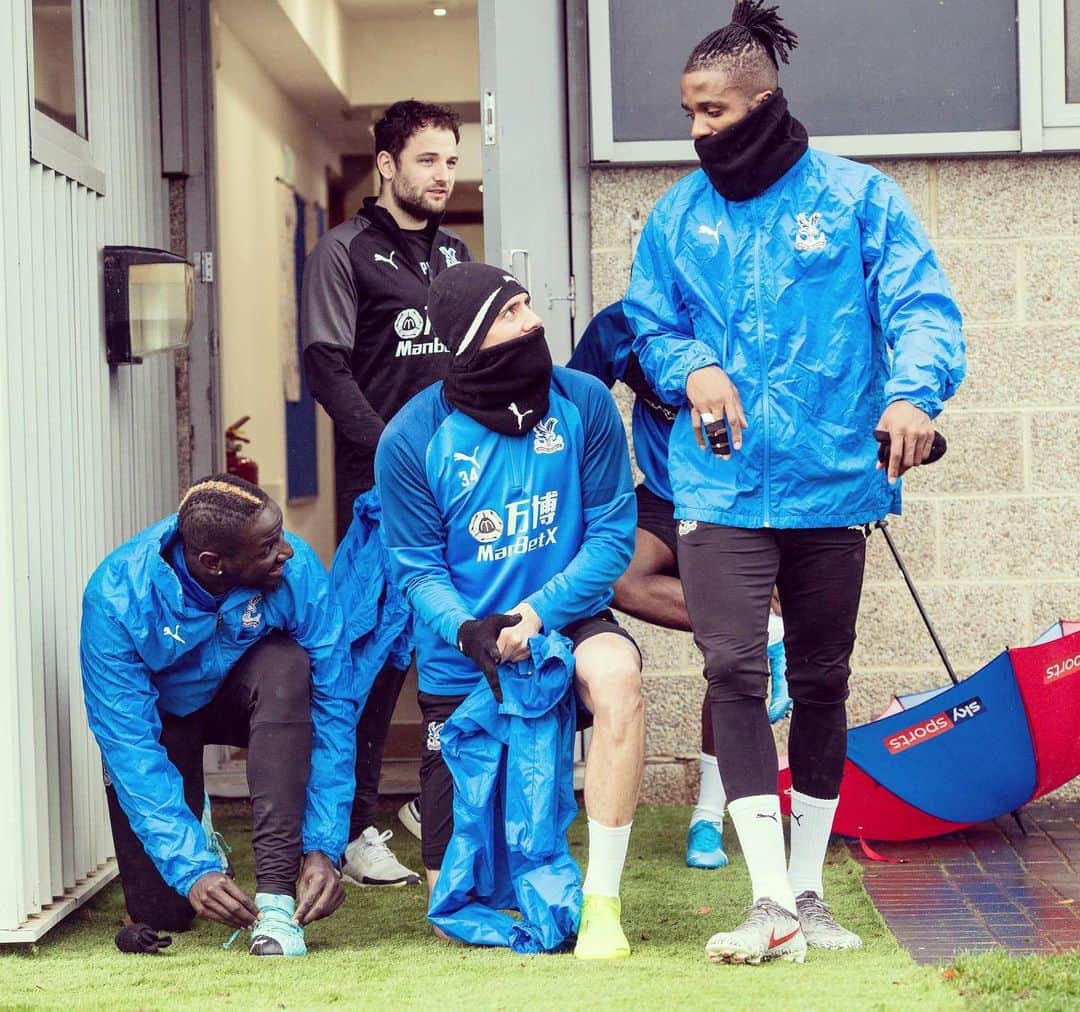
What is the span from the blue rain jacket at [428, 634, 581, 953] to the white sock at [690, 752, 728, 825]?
2.94ft

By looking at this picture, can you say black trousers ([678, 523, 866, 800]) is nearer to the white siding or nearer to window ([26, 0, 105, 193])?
the white siding

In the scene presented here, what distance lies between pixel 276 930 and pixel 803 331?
158 cm

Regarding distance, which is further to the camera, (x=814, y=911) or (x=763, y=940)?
(x=814, y=911)

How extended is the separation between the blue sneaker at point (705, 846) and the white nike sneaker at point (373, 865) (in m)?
0.68

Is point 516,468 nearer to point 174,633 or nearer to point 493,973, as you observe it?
point 174,633

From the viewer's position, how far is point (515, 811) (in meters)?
3.18

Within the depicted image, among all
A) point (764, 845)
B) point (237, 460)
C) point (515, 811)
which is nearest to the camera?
point (764, 845)

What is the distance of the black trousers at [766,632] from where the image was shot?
312 centimetres

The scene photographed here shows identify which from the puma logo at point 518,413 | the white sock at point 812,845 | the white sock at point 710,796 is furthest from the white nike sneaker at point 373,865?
the puma logo at point 518,413

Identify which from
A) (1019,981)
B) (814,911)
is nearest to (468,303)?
(814,911)

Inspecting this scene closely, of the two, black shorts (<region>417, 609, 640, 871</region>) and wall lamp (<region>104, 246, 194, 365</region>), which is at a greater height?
wall lamp (<region>104, 246, 194, 365</region>)

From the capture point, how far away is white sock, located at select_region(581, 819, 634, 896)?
3.11 m

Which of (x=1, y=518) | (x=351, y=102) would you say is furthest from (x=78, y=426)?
(x=351, y=102)

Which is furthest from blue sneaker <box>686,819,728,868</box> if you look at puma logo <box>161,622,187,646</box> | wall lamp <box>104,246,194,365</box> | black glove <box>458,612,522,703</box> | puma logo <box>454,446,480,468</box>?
wall lamp <box>104,246,194,365</box>
